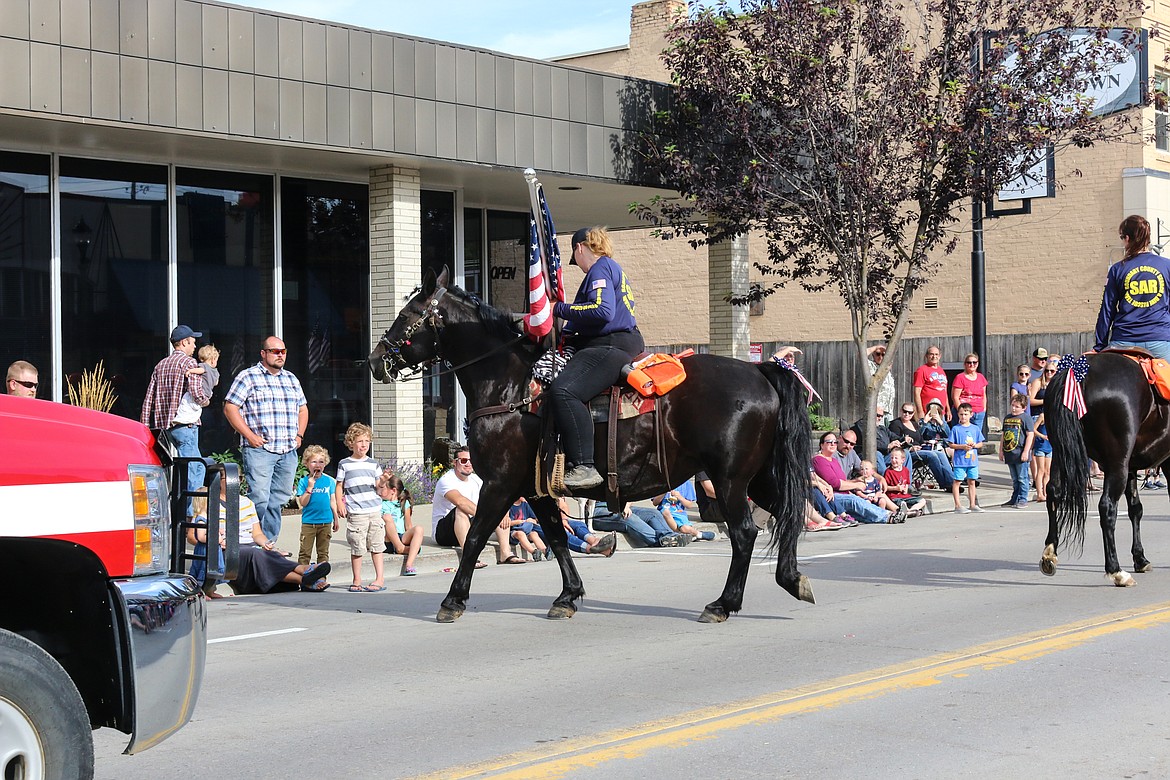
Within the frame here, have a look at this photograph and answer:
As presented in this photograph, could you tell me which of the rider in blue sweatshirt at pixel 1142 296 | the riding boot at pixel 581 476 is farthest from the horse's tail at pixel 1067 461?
the riding boot at pixel 581 476

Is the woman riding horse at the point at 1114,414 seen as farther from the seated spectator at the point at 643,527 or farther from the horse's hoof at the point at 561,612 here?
the seated spectator at the point at 643,527

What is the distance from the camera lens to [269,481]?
1335cm

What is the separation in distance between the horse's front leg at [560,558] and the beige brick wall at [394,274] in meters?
8.58

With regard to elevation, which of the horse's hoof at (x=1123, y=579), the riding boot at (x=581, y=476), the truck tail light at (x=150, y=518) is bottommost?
the horse's hoof at (x=1123, y=579)

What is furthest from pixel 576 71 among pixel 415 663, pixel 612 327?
pixel 415 663

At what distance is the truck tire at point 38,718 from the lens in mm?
4145

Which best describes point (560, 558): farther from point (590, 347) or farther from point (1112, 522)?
point (1112, 522)

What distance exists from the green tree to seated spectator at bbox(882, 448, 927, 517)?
1472 millimetres

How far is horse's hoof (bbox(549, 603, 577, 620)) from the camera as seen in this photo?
976 centimetres

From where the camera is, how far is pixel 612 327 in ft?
31.0

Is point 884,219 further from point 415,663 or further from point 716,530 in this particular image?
point 415,663

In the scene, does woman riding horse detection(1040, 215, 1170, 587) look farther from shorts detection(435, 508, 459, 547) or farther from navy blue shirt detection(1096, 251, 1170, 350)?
Answer: shorts detection(435, 508, 459, 547)

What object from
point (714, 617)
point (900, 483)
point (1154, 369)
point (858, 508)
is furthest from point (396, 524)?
point (900, 483)

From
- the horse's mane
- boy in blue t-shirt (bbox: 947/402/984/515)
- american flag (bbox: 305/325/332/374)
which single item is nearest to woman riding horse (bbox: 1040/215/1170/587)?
the horse's mane
